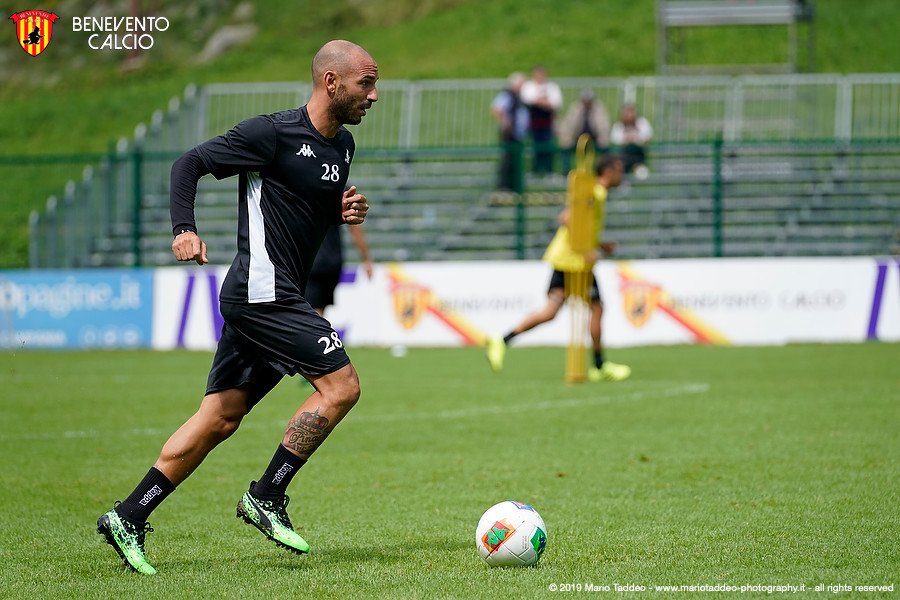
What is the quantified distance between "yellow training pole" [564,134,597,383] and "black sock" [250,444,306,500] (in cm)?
702

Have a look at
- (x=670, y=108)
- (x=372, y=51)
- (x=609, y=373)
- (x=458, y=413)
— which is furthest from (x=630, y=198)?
(x=372, y=51)

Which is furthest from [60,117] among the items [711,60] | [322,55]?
[322,55]

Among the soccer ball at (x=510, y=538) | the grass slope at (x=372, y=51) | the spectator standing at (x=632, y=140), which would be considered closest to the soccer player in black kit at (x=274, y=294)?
the soccer ball at (x=510, y=538)

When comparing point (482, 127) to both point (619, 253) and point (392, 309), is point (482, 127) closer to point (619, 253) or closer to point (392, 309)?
point (619, 253)

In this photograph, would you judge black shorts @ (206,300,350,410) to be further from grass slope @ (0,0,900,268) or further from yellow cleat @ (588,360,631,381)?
grass slope @ (0,0,900,268)

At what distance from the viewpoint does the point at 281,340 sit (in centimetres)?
513

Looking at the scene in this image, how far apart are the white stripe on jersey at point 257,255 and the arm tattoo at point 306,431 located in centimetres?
53

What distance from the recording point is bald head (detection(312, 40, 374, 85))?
5219mm

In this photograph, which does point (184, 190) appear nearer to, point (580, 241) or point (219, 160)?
point (219, 160)

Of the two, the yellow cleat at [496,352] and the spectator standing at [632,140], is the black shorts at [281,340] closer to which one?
the yellow cleat at [496,352]

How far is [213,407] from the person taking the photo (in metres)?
5.24

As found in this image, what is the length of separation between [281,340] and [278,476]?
581 millimetres

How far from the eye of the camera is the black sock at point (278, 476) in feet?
16.9

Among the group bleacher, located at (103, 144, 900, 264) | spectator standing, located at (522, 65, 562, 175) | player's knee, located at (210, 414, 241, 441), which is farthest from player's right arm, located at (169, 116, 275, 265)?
spectator standing, located at (522, 65, 562, 175)
